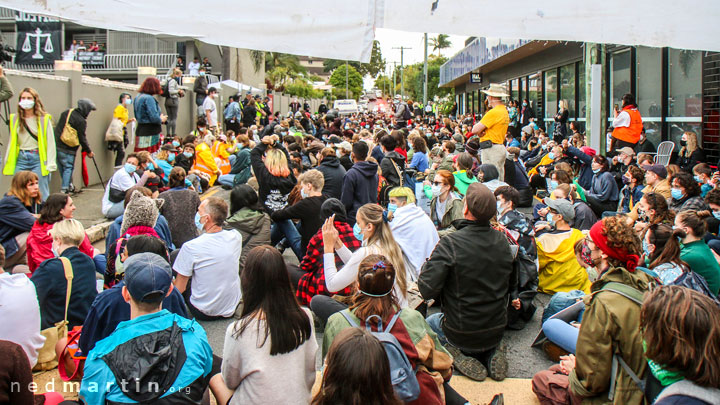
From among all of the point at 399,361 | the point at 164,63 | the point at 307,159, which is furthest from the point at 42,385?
the point at 164,63

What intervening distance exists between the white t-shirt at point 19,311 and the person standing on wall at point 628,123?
10309mm

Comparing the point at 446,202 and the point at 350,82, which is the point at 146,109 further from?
the point at 350,82

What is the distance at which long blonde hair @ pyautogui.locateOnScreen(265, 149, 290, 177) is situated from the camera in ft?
28.2

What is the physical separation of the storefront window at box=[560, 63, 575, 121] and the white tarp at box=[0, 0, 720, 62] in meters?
15.5

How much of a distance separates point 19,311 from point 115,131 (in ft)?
30.0

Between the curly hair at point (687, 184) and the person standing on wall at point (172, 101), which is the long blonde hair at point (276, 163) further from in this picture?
the person standing on wall at point (172, 101)

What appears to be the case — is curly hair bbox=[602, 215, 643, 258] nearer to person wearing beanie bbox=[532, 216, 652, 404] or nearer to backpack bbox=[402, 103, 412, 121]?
person wearing beanie bbox=[532, 216, 652, 404]

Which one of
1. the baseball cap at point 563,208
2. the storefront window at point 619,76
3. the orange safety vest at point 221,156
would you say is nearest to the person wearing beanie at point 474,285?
the baseball cap at point 563,208

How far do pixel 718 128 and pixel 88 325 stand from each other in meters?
10.7

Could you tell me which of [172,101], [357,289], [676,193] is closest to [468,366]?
[357,289]

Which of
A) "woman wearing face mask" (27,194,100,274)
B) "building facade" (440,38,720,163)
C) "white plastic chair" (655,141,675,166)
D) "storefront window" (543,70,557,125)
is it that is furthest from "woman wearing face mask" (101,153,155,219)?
"storefront window" (543,70,557,125)

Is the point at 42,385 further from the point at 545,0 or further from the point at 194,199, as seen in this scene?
the point at 545,0

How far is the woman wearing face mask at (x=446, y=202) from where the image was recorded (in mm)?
7391

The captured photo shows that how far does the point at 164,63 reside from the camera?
112ft
